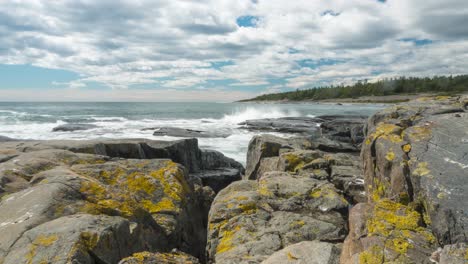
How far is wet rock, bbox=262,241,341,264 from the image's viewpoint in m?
4.23

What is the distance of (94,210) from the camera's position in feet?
19.6

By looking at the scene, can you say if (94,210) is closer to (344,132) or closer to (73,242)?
(73,242)

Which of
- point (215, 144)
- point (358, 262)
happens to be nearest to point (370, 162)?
point (358, 262)

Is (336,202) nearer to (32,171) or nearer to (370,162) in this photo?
(370,162)

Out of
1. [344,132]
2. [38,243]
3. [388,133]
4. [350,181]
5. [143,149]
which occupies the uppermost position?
[388,133]

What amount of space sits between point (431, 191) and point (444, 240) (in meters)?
0.80

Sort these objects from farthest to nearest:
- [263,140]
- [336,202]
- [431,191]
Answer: [263,140]
[336,202]
[431,191]

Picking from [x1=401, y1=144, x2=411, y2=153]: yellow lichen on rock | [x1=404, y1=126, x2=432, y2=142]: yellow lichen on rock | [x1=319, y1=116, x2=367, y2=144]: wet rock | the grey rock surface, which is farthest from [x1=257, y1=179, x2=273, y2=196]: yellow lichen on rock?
[x1=319, y1=116, x2=367, y2=144]: wet rock

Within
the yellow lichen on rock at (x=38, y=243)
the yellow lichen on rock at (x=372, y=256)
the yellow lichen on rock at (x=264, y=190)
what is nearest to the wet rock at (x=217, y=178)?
the yellow lichen on rock at (x=264, y=190)

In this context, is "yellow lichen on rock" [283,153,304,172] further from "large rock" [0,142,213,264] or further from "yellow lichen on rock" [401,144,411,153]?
"yellow lichen on rock" [401,144,411,153]

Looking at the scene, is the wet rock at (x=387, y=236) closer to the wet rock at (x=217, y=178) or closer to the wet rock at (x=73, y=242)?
the wet rock at (x=73, y=242)

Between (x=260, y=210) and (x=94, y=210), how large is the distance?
3.26m

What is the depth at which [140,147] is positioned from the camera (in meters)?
13.7

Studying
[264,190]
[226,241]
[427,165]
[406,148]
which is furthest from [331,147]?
[226,241]
